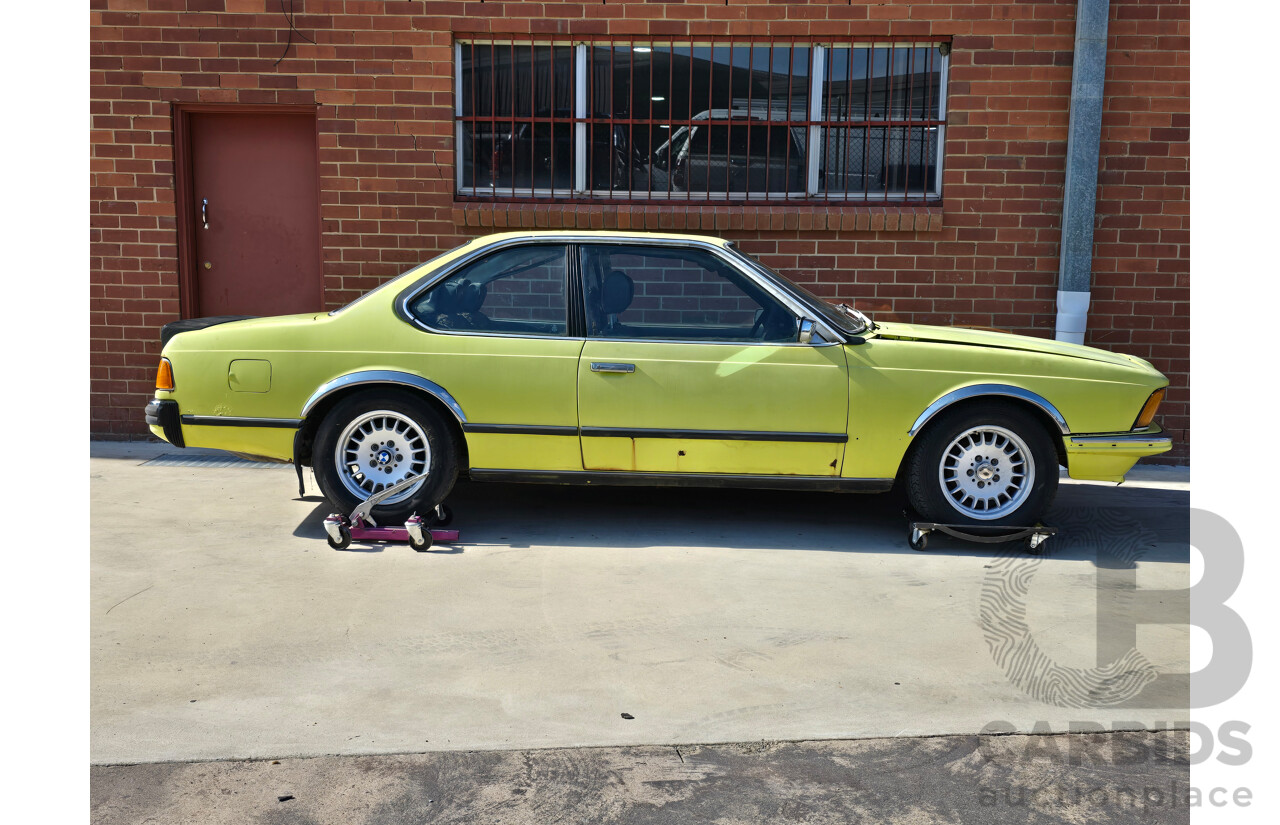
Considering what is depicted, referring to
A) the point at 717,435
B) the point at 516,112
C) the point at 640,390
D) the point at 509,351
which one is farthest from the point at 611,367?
the point at 516,112

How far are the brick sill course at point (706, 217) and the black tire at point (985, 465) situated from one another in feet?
9.26

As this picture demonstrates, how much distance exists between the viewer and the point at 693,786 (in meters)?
3.14

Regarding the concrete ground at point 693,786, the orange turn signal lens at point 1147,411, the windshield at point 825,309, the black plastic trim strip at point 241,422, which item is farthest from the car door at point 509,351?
the orange turn signal lens at point 1147,411

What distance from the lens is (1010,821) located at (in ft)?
9.76

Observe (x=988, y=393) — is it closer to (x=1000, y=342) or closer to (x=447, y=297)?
(x=1000, y=342)

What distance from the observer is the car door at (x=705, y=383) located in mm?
5484

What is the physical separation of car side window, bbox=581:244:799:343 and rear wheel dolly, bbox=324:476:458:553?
4.23 ft

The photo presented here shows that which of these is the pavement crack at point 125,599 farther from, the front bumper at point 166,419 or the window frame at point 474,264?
the window frame at point 474,264

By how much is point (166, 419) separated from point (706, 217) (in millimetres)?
4036

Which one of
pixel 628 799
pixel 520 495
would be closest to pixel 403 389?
pixel 520 495

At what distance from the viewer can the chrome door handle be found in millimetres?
5512

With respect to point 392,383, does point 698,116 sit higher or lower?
higher

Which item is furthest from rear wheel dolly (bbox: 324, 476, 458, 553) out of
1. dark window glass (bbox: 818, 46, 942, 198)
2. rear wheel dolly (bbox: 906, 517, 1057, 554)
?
dark window glass (bbox: 818, 46, 942, 198)

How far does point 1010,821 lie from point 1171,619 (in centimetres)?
206
